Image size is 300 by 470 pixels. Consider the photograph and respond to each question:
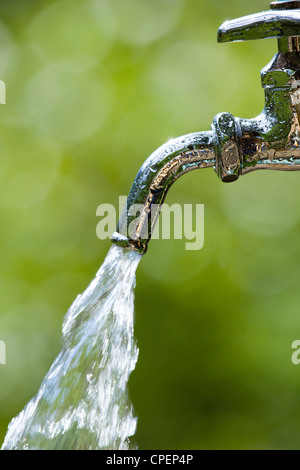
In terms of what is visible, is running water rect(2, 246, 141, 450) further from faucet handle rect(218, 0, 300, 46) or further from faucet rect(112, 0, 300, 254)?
faucet handle rect(218, 0, 300, 46)

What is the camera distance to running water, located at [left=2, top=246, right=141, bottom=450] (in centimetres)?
61

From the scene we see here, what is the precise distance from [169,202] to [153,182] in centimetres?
75

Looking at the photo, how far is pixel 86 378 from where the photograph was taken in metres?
0.63

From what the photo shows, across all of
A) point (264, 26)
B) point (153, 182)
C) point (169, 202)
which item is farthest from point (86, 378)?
point (169, 202)

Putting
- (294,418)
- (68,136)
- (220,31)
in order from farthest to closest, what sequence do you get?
(68,136)
(294,418)
(220,31)

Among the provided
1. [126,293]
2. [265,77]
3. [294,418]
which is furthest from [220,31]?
[294,418]

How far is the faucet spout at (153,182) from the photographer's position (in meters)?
0.54

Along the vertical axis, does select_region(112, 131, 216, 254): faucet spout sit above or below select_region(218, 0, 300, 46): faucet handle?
below

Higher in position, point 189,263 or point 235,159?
point 189,263

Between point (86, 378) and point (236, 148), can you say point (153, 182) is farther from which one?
point (86, 378)

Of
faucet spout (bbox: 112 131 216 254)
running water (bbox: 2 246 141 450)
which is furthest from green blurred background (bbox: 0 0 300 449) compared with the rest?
faucet spout (bbox: 112 131 216 254)

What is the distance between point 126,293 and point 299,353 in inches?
27.3

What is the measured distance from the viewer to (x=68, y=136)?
133cm

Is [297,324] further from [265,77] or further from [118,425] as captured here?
[265,77]
